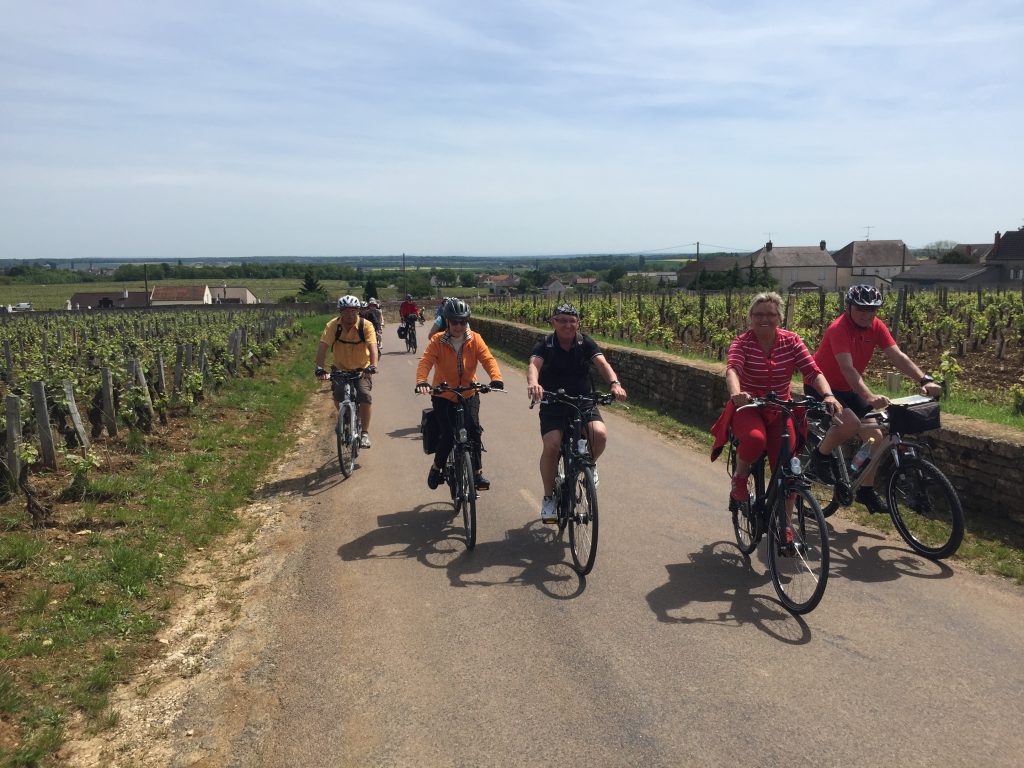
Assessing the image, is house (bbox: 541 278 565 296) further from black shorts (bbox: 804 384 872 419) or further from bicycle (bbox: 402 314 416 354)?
black shorts (bbox: 804 384 872 419)

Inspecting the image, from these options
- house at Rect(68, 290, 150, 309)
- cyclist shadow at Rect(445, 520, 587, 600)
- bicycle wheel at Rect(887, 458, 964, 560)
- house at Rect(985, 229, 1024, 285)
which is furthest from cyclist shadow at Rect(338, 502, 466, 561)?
house at Rect(68, 290, 150, 309)

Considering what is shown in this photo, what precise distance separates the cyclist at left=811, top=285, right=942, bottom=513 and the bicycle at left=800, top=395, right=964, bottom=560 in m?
0.08

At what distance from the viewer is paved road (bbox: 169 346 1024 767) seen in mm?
3363

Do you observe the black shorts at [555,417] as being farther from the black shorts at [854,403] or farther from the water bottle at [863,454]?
the water bottle at [863,454]

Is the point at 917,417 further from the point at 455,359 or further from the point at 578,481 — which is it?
the point at 455,359

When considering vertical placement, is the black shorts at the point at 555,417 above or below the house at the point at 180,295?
above

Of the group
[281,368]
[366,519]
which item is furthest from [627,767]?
[281,368]

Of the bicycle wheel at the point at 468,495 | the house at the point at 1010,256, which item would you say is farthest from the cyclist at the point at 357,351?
→ the house at the point at 1010,256

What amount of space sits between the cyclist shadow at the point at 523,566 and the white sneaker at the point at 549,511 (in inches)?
11.2

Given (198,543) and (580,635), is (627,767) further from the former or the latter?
(198,543)

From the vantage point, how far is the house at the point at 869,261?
10694 cm

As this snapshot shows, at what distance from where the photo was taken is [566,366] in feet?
19.6

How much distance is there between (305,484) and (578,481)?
4.09 meters

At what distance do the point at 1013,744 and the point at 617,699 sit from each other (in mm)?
1731
